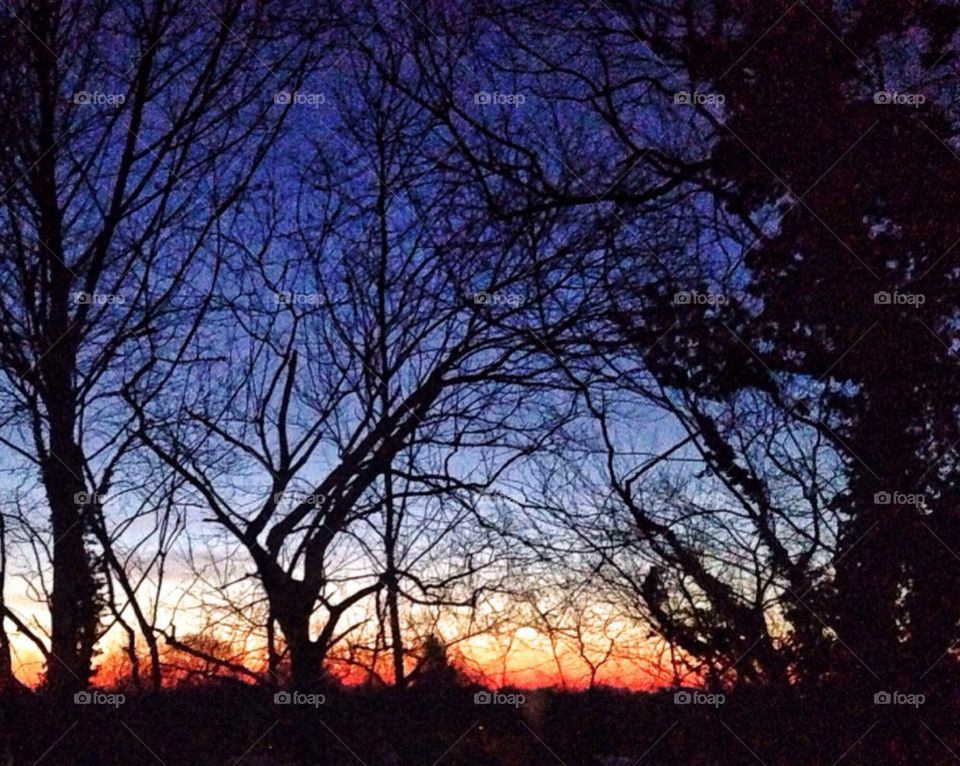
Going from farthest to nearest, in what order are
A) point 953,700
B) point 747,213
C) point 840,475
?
1. point 747,213
2. point 840,475
3. point 953,700

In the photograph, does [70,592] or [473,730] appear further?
[70,592]

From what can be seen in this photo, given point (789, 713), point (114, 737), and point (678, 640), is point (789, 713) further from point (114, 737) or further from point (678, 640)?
point (114, 737)

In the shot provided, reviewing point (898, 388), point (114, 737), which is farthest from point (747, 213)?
point (114, 737)

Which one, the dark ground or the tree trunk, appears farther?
the tree trunk

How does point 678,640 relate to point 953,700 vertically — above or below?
above

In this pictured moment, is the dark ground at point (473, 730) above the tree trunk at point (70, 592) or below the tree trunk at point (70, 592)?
below

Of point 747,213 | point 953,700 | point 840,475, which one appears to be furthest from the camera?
point 747,213

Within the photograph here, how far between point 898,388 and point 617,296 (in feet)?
4.83

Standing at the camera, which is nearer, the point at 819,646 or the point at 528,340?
the point at 819,646

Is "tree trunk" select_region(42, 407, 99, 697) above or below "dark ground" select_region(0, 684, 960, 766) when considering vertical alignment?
above

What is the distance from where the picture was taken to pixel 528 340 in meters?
5.49

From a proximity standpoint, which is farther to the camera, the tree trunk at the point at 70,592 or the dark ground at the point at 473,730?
the tree trunk at the point at 70,592

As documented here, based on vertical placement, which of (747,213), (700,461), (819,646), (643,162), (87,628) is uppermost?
(643,162)

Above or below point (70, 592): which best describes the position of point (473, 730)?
below
